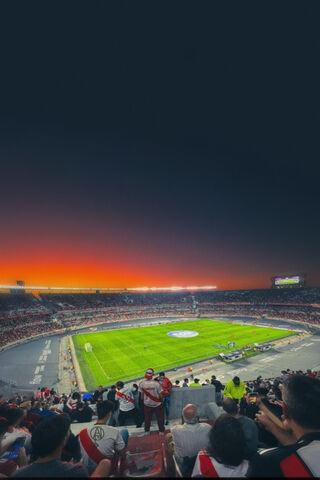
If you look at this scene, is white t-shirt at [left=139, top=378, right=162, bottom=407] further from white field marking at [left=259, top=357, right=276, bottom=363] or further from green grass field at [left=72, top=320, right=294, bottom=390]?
white field marking at [left=259, top=357, right=276, bottom=363]

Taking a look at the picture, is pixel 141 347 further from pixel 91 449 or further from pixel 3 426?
pixel 91 449

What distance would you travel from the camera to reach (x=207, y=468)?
254 centimetres

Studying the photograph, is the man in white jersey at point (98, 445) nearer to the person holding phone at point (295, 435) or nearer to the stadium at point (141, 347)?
the stadium at point (141, 347)

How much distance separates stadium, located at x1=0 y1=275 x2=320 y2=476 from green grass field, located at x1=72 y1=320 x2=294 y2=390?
15cm

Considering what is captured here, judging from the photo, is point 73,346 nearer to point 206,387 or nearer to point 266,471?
point 206,387

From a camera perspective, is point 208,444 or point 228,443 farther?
point 208,444

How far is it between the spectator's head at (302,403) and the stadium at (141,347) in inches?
90.8

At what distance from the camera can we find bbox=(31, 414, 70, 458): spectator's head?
259 centimetres

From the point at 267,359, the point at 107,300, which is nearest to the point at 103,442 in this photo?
the point at 267,359

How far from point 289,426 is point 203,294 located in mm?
119226

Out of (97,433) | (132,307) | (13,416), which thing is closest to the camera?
(97,433)

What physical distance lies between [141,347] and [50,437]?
41.7 metres

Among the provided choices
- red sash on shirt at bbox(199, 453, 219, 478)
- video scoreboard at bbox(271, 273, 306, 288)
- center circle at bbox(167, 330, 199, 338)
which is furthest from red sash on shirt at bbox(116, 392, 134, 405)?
video scoreboard at bbox(271, 273, 306, 288)

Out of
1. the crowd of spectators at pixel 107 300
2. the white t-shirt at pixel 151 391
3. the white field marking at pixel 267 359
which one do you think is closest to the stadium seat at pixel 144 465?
the white t-shirt at pixel 151 391
